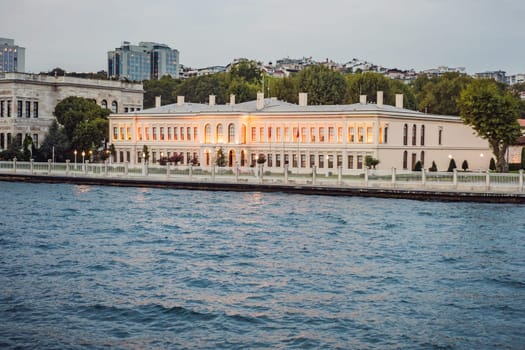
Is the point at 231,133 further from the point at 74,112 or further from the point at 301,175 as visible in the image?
the point at 74,112

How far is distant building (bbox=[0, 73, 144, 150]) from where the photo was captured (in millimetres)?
95312

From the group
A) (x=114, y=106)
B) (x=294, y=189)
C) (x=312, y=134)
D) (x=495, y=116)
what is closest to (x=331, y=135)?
(x=312, y=134)

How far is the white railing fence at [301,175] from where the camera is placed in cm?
5303

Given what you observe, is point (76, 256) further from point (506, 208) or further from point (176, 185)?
point (176, 185)

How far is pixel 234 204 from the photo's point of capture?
52031mm

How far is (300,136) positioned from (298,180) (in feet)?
45.7

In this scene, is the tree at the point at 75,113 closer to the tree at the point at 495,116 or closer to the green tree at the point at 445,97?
the green tree at the point at 445,97

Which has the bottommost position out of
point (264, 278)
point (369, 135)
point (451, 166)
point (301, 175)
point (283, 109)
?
point (264, 278)

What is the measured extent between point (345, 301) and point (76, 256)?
38.0ft

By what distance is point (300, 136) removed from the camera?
2911 inches

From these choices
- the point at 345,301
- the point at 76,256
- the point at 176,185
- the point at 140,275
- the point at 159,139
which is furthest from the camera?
the point at 159,139

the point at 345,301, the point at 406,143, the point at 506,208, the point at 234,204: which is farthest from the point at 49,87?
the point at 345,301

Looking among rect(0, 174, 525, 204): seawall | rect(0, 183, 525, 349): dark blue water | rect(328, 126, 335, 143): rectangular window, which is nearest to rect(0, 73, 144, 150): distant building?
rect(0, 174, 525, 204): seawall

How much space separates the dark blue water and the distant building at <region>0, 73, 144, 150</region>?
48.8 metres
